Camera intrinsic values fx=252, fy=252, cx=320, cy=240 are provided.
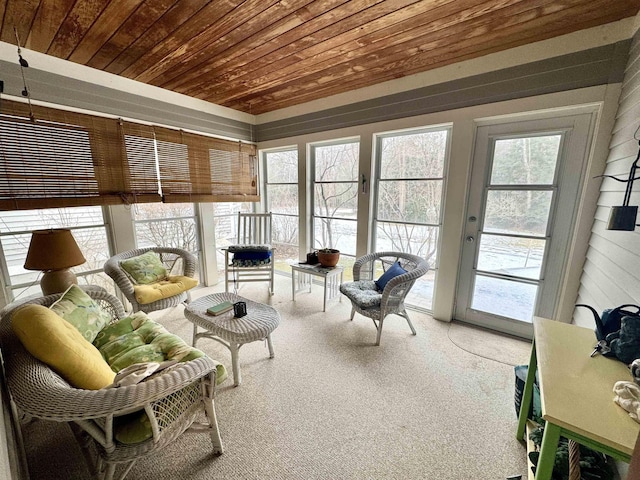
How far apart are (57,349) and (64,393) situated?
0.20m

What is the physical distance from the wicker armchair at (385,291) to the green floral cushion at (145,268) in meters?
1.86

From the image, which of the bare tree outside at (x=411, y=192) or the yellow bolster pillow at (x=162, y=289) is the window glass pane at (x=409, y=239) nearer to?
the bare tree outside at (x=411, y=192)

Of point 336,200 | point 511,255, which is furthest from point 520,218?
point 336,200

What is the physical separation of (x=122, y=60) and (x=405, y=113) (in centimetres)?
260

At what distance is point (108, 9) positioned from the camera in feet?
5.11

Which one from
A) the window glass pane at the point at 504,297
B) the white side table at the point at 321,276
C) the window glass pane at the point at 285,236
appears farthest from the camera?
the window glass pane at the point at 285,236

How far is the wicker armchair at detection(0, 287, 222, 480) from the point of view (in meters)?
0.86

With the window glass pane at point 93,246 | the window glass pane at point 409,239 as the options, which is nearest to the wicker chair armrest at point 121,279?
the window glass pane at point 93,246

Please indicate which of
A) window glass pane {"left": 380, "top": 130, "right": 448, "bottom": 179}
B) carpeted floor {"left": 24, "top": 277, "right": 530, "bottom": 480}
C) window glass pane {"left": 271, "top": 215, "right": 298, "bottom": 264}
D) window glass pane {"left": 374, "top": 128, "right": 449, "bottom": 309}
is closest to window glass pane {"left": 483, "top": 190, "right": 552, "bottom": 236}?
window glass pane {"left": 374, "top": 128, "right": 449, "bottom": 309}

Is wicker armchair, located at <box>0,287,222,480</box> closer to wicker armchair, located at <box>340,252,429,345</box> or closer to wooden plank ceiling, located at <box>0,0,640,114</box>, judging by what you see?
wicker armchair, located at <box>340,252,429,345</box>

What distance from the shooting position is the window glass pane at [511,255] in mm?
2238

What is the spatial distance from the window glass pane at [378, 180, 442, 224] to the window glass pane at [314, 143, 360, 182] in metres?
0.46

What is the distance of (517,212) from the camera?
2.25 metres

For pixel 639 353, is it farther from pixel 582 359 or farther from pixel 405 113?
pixel 405 113
